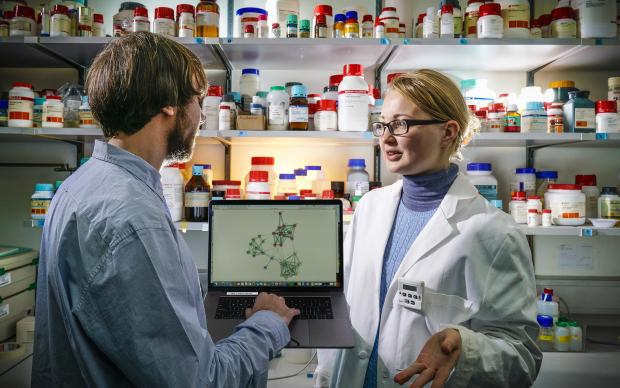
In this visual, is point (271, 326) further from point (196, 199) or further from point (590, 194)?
point (590, 194)

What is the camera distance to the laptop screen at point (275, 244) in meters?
1.34

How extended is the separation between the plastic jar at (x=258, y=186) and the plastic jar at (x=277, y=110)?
→ 0.19m

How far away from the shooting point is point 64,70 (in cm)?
211

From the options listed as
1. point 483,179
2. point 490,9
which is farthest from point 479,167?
point 490,9

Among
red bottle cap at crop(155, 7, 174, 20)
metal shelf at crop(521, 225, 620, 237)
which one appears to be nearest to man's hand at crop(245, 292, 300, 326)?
metal shelf at crop(521, 225, 620, 237)

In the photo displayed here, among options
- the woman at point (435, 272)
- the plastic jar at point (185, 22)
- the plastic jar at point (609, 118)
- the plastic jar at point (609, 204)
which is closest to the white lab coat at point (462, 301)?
the woman at point (435, 272)

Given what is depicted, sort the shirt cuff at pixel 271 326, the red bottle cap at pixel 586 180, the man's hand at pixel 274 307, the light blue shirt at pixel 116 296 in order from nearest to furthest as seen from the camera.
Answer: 1. the light blue shirt at pixel 116 296
2. the shirt cuff at pixel 271 326
3. the man's hand at pixel 274 307
4. the red bottle cap at pixel 586 180

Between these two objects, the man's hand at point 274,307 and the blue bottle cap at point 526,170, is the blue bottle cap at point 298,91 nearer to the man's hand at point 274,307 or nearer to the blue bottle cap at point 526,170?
the man's hand at point 274,307

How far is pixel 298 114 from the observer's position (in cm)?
169

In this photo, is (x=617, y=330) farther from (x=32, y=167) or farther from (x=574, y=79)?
(x=32, y=167)

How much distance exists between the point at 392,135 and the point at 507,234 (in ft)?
1.23

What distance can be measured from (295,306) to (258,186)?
65cm

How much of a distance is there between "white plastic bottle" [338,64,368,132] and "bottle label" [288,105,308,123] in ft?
0.46

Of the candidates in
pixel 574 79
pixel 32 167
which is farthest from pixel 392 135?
pixel 32 167
